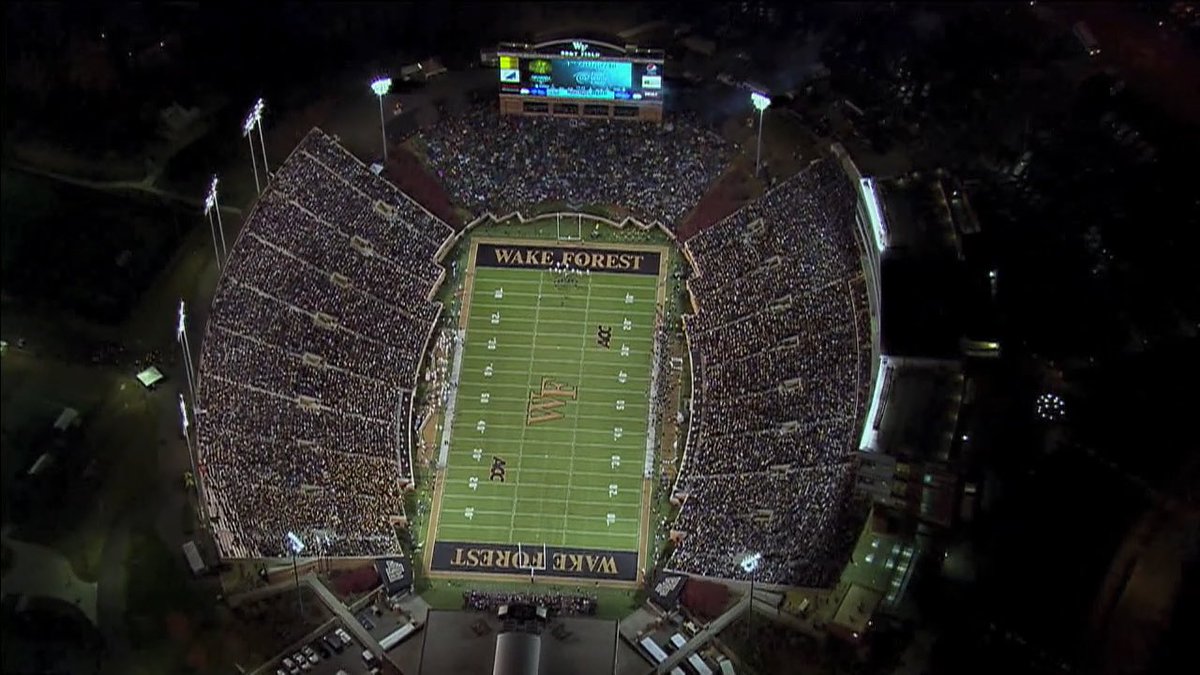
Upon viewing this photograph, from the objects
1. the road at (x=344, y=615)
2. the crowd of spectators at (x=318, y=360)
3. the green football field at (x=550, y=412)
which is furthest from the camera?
the green football field at (x=550, y=412)

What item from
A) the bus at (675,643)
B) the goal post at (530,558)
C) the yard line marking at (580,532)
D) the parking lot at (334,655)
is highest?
the yard line marking at (580,532)

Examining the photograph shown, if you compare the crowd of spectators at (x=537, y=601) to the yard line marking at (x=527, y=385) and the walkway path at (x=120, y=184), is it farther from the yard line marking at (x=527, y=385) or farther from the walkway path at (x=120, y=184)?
the walkway path at (x=120, y=184)

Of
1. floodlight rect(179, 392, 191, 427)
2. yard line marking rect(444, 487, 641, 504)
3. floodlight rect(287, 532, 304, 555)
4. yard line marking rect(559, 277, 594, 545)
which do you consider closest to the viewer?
floodlight rect(287, 532, 304, 555)

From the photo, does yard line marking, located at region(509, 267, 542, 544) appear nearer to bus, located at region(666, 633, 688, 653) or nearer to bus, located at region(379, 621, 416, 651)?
bus, located at region(379, 621, 416, 651)

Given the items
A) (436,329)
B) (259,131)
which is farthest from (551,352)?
(259,131)

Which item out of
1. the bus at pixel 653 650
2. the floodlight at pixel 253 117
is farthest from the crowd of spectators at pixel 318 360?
the bus at pixel 653 650

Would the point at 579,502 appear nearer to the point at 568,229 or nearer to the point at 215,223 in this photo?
the point at 568,229

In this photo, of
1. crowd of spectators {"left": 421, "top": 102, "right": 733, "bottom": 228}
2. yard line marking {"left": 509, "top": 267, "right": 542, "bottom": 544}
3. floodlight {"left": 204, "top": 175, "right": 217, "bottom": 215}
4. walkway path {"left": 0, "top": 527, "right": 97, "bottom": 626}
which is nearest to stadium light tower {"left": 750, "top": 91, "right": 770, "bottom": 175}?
crowd of spectators {"left": 421, "top": 102, "right": 733, "bottom": 228}

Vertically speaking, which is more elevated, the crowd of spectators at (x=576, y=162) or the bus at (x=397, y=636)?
the crowd of spectators at (x=576, y=162)
